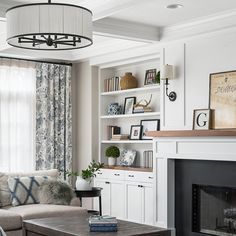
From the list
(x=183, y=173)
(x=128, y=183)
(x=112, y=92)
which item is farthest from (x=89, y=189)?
(x=112, y=92)

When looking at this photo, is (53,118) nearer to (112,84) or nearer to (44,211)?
(112,84)

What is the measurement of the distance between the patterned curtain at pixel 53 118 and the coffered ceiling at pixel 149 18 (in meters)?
0.99

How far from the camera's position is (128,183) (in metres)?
7.17

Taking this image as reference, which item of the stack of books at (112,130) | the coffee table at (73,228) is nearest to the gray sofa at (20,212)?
the coffee table at (73,228)

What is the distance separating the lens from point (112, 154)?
7.63 metres

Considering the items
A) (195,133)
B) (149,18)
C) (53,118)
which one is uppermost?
(149,18)

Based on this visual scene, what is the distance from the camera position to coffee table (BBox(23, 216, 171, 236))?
169 inches

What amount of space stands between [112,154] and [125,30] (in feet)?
7.32

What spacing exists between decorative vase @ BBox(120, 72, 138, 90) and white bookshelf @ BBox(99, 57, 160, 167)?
73mm

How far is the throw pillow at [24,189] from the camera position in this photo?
6.11 metres

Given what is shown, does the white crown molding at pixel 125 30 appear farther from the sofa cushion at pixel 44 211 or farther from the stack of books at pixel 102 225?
the stack of books at pixel 102 225

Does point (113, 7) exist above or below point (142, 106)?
above

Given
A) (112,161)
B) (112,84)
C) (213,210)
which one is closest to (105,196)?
(112,161)

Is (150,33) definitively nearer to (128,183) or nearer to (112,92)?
(112,92)
